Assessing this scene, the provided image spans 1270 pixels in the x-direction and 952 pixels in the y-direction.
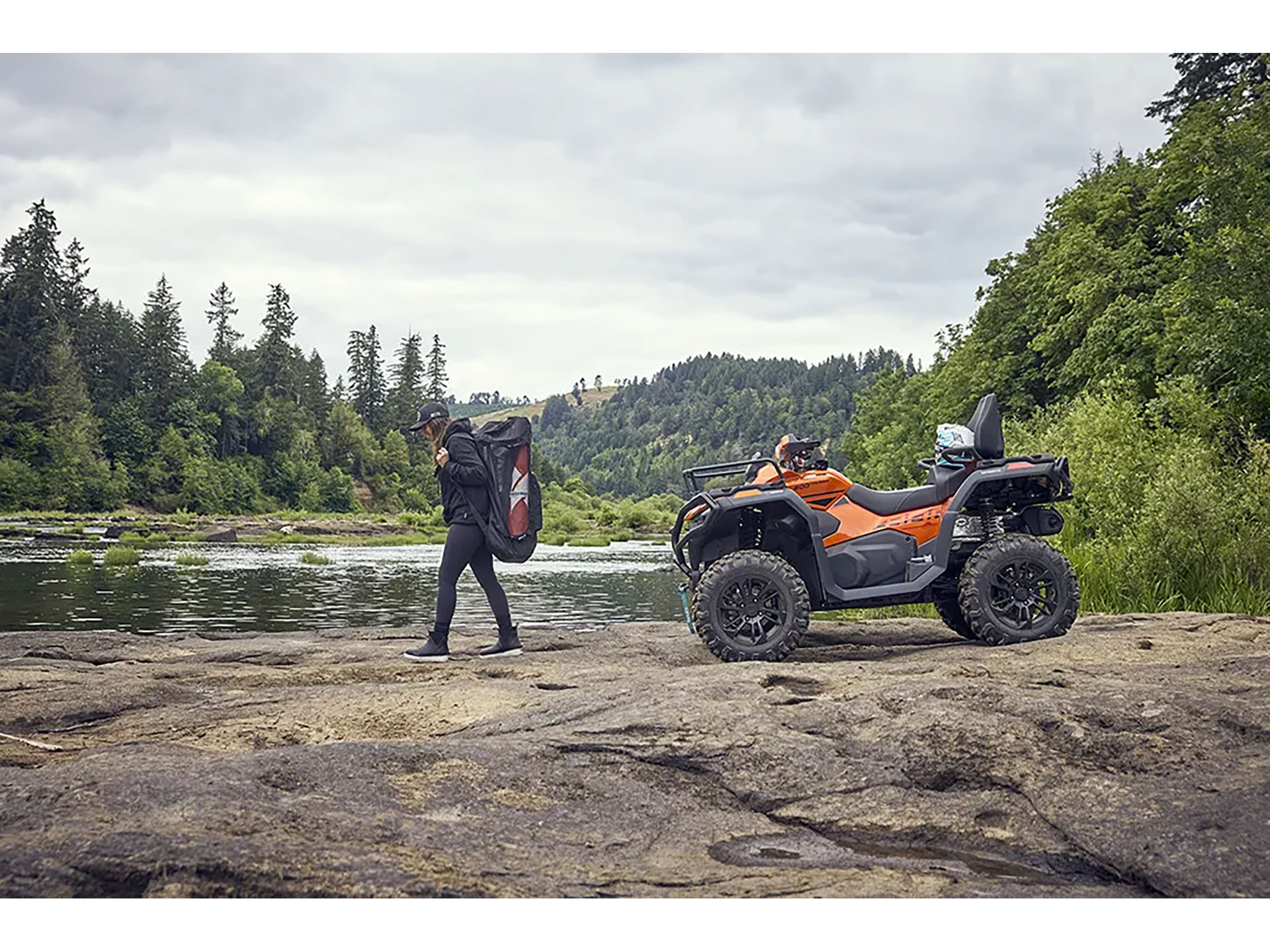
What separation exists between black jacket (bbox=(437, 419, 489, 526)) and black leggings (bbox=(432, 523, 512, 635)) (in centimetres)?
11

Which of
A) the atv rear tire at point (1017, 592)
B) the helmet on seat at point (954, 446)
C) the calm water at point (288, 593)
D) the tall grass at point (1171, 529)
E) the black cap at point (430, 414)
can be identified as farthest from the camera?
the calm water at point (288, 593)

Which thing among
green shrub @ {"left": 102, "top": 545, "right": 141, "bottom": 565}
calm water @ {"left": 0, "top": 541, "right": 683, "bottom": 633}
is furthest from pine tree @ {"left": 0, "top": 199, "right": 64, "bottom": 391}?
green shrub @ {"left": 102, "top": 545, "right": 141, "bottom": 565}

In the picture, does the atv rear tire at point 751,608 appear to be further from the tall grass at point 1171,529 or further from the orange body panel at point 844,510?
the tall grass at point 1171,529

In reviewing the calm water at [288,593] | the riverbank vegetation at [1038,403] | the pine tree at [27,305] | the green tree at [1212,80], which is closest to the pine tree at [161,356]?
the riverbank vegetation at [1038,403]

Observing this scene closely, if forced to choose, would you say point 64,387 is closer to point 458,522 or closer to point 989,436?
point 458,522

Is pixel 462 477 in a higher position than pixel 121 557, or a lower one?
higher

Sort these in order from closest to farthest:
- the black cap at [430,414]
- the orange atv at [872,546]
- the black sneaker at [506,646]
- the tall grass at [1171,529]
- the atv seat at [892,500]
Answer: the orange atv at [872,546], the atv seat at [892,500], the black cap at [430,414], the black sneaker at [506,646], the tall grass at [1171,529]

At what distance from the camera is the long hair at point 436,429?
383 inches

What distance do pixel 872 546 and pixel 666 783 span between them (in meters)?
4.44

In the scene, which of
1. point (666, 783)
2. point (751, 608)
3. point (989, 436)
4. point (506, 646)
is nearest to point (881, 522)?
point (989, 436)

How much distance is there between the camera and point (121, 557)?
124 feet

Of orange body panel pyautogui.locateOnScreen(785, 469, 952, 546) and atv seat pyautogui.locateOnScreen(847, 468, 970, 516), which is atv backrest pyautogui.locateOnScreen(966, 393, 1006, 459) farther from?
orange body panel pyautogui.locateOnScreen(785, 469, 952, 546)

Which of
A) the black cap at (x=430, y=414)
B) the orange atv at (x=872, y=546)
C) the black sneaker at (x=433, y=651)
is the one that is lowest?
the black sneaker at (x=433, y=651)

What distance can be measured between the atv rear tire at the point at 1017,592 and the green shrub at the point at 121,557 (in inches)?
1361
